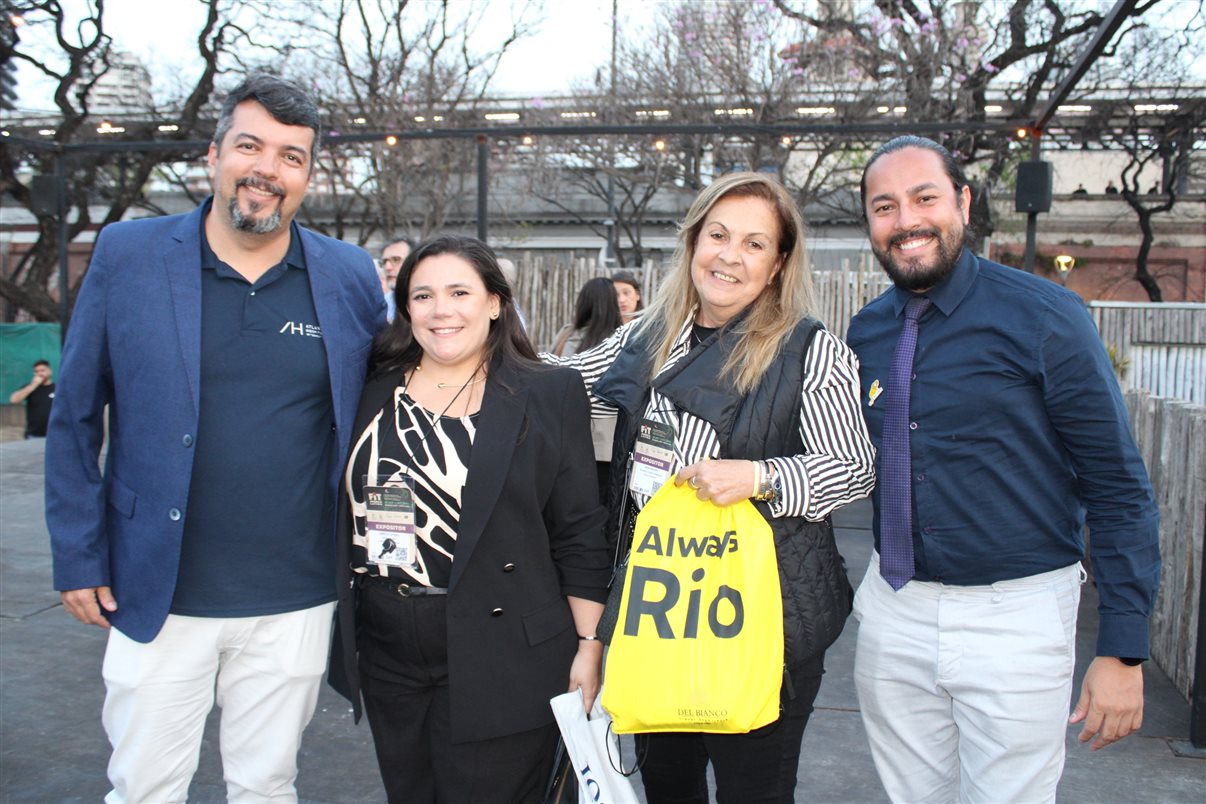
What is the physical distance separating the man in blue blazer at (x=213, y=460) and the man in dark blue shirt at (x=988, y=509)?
4.98 feet

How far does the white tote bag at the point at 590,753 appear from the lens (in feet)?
8.16

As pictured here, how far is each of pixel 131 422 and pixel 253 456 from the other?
1.07ft

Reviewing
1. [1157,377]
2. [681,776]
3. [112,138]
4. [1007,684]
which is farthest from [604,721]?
[112,138]

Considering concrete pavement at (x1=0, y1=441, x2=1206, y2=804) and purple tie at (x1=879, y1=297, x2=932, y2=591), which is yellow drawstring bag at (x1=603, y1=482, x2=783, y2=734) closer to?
purple tie at (x1=879, y1=297, x2=932, y2=591)

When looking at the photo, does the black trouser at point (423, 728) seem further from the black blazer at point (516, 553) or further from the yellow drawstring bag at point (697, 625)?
the yellow drawstring bag at point (697, 625)

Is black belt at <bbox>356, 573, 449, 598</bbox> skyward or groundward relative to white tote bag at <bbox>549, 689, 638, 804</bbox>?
skyward

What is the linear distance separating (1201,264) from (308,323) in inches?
1242

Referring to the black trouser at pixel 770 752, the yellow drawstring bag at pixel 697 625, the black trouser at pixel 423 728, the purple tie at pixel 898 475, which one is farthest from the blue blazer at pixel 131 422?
the purple tie at pixel 898 475

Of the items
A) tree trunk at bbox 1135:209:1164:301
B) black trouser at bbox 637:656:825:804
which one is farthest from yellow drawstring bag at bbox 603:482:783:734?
tree trunk at bbox 1135:209:1164:301

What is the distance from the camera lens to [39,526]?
7742 mm

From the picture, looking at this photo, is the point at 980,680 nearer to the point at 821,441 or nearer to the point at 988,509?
the point at 988,509

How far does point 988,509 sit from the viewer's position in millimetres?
2416

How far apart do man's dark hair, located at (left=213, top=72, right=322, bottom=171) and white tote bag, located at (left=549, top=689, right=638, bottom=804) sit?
1753 mm

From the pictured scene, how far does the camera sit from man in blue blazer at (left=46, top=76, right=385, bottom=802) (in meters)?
2.55
